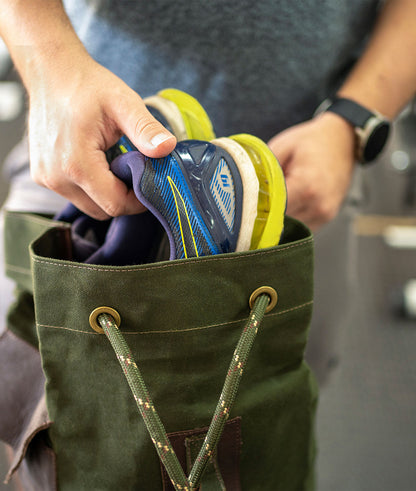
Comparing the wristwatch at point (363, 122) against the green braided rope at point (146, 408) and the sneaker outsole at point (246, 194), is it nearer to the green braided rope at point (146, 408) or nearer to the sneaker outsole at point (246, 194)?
the sneaker outsole at point (246, 194)

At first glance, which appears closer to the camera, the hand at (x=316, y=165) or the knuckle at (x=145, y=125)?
the knuckle at (x=145, y=125)

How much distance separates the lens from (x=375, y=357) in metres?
1.61

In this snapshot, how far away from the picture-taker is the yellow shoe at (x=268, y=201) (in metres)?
0.42

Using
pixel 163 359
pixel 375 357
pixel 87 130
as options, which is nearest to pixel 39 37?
pixel 87 130

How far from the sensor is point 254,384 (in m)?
0.44

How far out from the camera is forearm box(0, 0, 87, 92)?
44 centimetres

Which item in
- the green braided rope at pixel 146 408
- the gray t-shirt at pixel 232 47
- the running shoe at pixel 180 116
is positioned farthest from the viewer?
the gray t-shirt at pixel 232 47

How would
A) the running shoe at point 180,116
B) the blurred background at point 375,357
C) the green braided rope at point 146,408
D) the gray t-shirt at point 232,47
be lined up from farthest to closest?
the blurred background at point 375,357 < the gray t-shirt at point 232,47 < the running shoe at point 180,116 < the green braided rope at point 146,408

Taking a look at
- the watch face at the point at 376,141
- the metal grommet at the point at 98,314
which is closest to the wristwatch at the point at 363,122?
the watch face at the point at 376,141

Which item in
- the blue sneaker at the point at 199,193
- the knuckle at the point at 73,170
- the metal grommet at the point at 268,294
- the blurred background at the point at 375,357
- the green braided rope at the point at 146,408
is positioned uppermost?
the blue sneaker at the point at 199,193

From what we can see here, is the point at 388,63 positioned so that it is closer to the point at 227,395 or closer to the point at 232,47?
the point at 232,47

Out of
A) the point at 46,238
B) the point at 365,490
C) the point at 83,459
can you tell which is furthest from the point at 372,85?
the point at 365,490

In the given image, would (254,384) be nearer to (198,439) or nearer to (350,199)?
(198,439)

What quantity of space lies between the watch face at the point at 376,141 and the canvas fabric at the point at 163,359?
30cm
